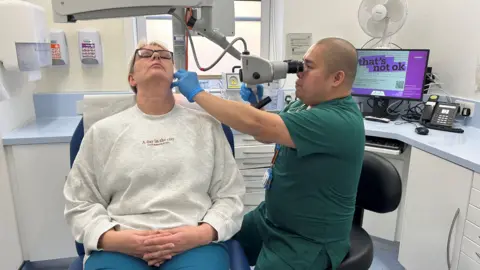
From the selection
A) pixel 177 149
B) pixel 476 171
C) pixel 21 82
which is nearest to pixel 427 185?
pixel 476 171

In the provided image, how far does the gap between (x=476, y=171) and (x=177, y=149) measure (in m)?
1.23

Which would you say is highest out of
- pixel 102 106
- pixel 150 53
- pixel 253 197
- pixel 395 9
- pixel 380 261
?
pixel 395 9

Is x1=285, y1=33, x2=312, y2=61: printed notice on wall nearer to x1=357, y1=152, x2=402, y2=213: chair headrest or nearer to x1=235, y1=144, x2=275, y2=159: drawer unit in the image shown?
x1=235, y1=144, x2=275, y2=159: drawer unit

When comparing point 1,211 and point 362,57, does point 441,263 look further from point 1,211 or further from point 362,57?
point 1,211

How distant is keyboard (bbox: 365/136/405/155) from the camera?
6.84 feet

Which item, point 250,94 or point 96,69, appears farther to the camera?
point 96,69

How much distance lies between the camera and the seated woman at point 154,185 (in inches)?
44.9

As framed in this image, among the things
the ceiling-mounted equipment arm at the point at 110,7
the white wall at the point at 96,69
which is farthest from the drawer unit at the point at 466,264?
the white wall at the point at 96,69

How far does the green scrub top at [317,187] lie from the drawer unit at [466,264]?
2.22ft

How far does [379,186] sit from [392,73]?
1.32 m

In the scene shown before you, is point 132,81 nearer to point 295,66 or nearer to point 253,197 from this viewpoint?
point 295,66

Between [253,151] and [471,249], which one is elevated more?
[253,151]

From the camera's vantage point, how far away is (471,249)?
1560mm

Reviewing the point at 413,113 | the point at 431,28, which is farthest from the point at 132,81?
the point at 431,28
